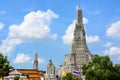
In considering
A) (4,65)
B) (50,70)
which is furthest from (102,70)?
(50,70)

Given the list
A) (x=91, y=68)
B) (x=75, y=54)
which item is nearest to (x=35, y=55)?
(x=75, y=54)

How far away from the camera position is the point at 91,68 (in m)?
100

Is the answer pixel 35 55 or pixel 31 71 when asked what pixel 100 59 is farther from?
pixel 35 55

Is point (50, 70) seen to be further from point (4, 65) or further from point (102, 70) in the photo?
point (102, 70)

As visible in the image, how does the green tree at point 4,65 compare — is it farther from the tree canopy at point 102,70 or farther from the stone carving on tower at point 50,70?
the stone carving on tower at point 50,70

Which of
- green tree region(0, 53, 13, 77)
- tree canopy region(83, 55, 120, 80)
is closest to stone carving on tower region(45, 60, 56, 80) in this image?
green tree region(0, 53, 13, 77)

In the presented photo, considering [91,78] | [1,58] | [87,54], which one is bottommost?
[91,78]

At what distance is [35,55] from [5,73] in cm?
7094

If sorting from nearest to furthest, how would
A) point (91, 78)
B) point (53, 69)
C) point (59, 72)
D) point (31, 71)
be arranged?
point (91, 78) < point (31, 71) < point (53, 69) < point (59, 72)

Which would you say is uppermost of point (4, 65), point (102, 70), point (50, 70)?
point (50, 70)

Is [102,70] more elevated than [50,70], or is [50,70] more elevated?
[50,70]

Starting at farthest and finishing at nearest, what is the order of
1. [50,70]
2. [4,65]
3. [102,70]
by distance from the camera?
[50,70] < [4,65] < [102,70]

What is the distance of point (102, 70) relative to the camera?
97.4 m

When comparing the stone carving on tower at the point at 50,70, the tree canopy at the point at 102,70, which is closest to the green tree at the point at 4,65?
the tree canopy at the point at 102,70
